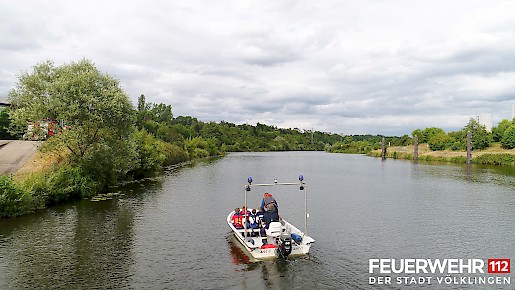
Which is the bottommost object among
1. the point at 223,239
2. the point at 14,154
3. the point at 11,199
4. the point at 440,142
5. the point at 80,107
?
the point at 223,239

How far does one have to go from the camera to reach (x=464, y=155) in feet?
286

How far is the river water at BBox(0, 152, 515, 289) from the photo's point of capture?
666 inches

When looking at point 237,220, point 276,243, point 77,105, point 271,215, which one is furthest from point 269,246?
point 77,105

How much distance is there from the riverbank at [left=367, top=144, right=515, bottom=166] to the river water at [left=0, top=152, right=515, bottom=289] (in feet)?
136

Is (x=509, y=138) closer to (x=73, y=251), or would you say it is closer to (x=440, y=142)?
(x=440, y=142)

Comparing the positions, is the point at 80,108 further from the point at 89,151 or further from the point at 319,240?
the point at 319,240

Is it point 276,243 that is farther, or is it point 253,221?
point 253,221

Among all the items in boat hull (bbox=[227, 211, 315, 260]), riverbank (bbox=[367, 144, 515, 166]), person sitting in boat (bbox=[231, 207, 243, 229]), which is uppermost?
riverbank (bbox=[367, 144, 515, 166])

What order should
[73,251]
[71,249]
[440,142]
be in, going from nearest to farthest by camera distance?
[73,251]
[71,249]
[440,142]

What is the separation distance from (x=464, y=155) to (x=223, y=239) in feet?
263

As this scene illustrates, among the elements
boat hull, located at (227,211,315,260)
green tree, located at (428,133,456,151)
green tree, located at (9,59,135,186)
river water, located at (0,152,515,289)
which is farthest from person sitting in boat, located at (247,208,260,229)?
green tree, located at (428,133,456,151)

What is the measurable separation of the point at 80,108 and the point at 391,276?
1192 inches

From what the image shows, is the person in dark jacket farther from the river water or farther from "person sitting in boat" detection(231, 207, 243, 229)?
"person sitting in boat" detection(231, 207, 243, 229)

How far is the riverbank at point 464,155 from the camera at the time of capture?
76312mm
